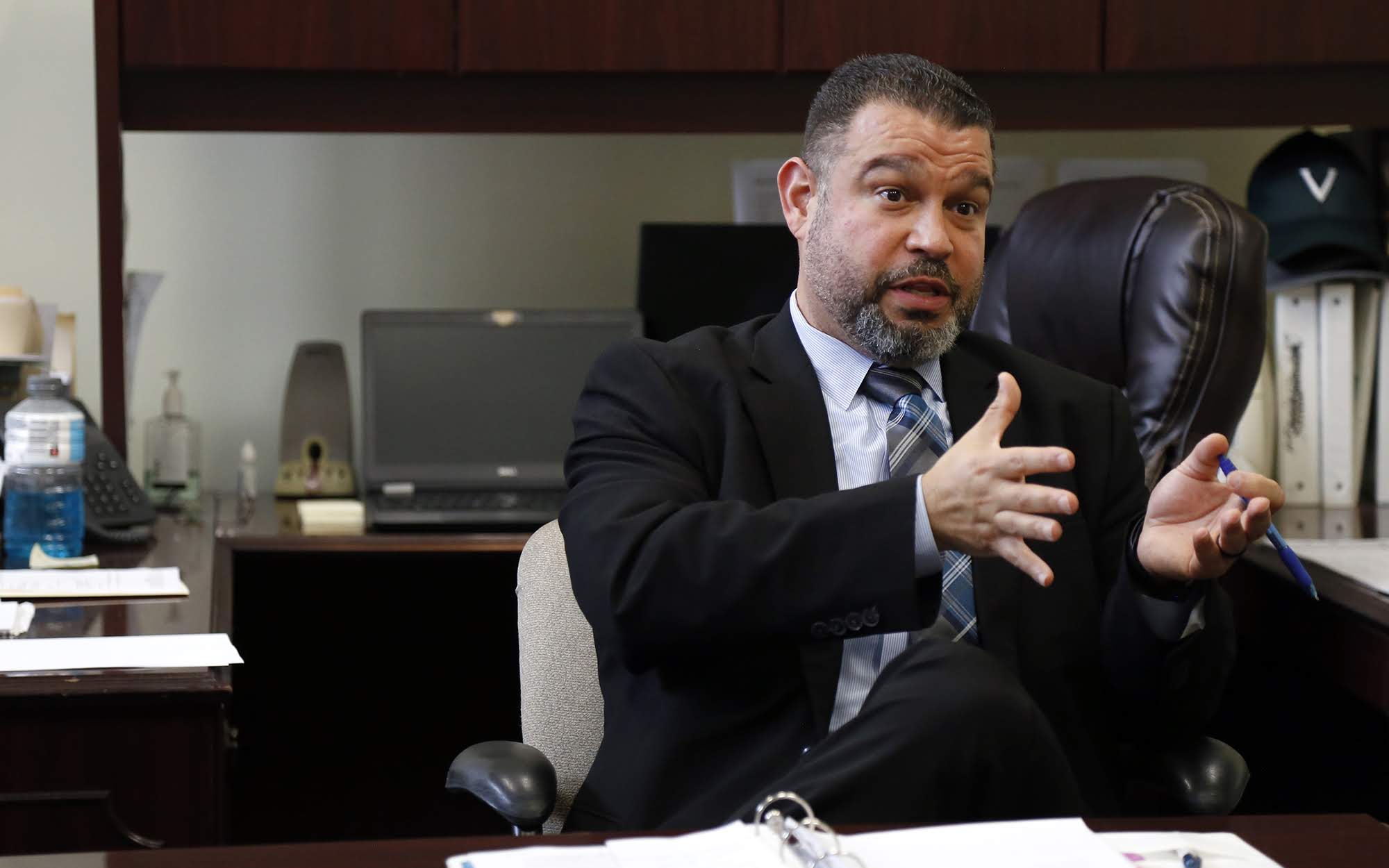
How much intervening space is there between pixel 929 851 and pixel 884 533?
1.53 feet

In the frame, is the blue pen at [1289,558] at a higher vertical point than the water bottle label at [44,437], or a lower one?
lower

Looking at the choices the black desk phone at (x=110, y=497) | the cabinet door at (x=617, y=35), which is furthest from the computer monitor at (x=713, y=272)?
the black desk phone at (x=110, y=497)

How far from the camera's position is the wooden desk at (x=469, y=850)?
99 centimetres

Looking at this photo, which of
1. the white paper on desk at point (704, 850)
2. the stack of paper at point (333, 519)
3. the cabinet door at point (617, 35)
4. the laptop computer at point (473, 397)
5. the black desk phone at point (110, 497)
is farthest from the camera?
the laptop computer at point (473, 397)

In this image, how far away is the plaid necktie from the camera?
5.47 feet

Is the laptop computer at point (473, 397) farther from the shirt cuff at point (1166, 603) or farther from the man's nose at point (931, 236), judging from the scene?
the shirt cuff at point (1166, 603)

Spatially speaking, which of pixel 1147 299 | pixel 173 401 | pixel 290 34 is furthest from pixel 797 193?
pixel 173 401

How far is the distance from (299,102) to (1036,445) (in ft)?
5.20

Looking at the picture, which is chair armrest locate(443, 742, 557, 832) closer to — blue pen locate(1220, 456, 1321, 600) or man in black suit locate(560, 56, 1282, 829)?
man in black suit locate(560, 56, 1282, 829)

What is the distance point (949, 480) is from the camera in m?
1.35

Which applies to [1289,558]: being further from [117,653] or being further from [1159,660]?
[117,653]

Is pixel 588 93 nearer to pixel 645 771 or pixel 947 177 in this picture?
pixel 947 177

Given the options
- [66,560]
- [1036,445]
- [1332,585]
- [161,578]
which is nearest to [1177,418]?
[1332,585]

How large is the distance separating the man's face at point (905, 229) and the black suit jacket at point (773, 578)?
0.09 meters
